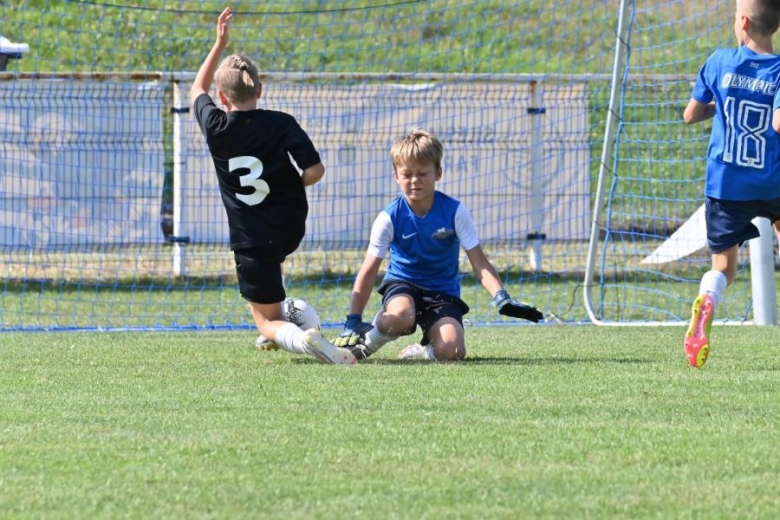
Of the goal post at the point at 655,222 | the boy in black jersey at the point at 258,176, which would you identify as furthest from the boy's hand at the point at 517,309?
the goal post at the point at 655,222

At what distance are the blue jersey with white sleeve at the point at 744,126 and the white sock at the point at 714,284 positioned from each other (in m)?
0.33

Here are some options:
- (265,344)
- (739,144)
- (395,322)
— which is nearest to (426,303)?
(395,322)

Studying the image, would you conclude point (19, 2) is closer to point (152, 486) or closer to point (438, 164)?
point (438, 164)

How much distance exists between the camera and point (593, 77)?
11156mm

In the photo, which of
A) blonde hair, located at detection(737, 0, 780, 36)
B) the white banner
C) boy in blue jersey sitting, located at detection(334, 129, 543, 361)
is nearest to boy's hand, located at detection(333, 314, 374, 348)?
boy in blue jersey sitting, located at detection(334, 129, 543, 361)

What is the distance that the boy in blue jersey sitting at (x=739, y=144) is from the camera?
4.99 metres

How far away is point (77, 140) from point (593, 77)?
4679 mm

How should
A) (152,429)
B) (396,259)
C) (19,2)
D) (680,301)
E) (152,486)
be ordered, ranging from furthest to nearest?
Answer: 1. (19,2)
2. (680,301)
3. (396,259)
4. (152,429)
5. (152,486)

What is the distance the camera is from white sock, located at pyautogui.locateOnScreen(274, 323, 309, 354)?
5297 millimetres

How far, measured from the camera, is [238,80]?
5.38 metres

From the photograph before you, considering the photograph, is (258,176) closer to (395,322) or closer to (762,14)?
(395,322)

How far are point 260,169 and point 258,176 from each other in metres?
0.03

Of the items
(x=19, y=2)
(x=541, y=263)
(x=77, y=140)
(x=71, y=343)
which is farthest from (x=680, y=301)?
(x=19, y=2)

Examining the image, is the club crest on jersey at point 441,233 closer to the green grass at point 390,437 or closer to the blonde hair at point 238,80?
the green grass at point 390,437
